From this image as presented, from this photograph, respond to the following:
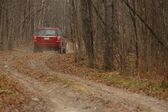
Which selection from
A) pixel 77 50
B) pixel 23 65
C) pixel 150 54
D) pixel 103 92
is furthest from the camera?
pixel 77 50

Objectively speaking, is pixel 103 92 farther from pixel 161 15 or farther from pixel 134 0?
pixel 134 0

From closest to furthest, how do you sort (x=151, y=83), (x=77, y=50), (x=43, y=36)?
(x=151, y=83) → (x=77, y=50) → (x=43, y=36)

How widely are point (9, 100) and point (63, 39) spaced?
877 inches

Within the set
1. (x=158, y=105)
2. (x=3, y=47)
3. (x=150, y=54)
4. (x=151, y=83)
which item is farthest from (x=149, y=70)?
(x=3, y=47)

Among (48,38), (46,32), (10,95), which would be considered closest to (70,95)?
(10,95)

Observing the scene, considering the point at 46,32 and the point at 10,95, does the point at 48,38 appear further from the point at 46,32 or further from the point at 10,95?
the point at 10,95

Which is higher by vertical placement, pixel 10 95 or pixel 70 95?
pixel 10 95

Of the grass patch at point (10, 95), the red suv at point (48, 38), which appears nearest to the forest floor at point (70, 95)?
the grass patch at point (10, 95)

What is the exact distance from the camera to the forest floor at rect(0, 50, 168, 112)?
41.6 feet

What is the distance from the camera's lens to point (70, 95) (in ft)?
48.3

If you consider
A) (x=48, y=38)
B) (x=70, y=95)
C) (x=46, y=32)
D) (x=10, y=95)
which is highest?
(x=46, y=32)

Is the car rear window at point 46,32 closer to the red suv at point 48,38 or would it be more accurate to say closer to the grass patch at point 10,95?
the red suv at point 48,38

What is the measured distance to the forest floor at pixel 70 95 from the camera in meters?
12.7

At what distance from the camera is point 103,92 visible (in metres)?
15.3
